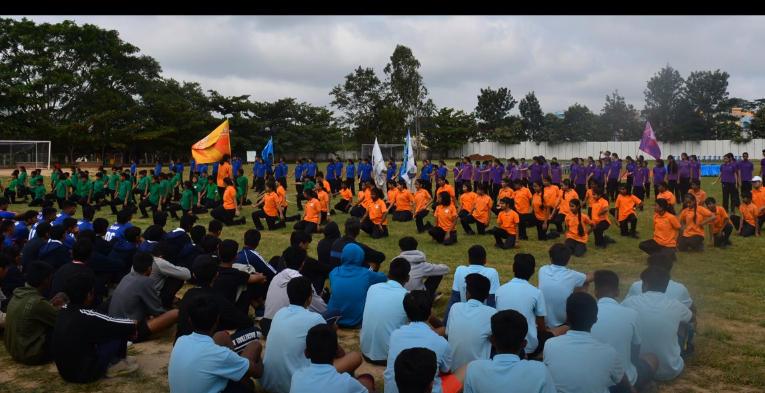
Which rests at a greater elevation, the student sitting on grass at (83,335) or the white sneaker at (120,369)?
the student sitting on grass at (83,335)

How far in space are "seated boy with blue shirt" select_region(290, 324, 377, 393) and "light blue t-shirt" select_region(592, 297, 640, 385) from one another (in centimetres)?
211

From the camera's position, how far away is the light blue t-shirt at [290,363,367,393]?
11.8 feet

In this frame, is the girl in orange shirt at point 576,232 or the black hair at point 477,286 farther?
the girl in orange shirt at point 576,232

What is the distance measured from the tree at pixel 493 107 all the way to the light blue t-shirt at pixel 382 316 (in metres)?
66.5

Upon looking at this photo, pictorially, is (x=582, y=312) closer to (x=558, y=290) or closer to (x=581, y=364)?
(x=581, y=364)

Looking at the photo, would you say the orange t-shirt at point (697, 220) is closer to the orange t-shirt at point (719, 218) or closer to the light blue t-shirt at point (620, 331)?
the orange t-shirt at point (719, 218)

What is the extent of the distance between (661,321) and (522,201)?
9087mm

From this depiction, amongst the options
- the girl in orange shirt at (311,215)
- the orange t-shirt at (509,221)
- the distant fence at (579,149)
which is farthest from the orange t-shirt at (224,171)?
the distant fence at (579,149)

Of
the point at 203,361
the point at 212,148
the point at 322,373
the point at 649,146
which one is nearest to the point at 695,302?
the point at 322,373

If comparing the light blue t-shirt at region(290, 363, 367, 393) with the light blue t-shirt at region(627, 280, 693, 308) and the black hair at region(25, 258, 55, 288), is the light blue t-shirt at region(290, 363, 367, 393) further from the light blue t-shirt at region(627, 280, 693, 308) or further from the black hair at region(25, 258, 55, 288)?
the black hair at region(25, 258, 55, 288)

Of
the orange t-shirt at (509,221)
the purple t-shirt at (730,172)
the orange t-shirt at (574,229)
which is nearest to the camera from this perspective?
the orange t-shirt at (574,229)

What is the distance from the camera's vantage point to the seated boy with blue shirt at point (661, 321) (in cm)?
502

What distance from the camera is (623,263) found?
10516mm

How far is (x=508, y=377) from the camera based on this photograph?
352cm
